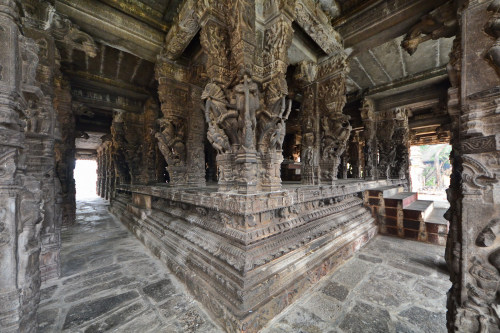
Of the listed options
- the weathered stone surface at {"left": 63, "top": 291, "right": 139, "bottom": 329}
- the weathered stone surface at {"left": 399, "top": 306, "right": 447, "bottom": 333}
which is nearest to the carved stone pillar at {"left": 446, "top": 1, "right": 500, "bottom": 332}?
the weathered stone surface at {"left": 399, "top": 306, "right": 447, "bottom": 333}

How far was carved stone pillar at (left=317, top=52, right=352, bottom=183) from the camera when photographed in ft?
15.6

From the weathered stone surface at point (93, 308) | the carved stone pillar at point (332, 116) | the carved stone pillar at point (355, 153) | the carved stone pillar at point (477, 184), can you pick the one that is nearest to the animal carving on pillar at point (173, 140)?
the weathered stone surface at point (93, 308)

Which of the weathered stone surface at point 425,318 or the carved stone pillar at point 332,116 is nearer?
the weathered stone surface at point 425,318

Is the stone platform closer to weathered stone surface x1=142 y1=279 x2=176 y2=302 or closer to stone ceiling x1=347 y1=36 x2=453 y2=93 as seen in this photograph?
weathered stone surface x1=142 y1=279 x2=176 y2=302

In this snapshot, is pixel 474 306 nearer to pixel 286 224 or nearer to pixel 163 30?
pixel 286 224

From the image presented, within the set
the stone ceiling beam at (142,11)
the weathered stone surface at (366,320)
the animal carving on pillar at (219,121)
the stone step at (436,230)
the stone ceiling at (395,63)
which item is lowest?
the weathered stone surface at (366,320)

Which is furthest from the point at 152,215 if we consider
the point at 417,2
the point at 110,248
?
the point at 417,2

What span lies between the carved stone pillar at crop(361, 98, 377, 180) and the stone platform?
196 inches

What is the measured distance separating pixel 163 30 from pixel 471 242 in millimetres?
6467

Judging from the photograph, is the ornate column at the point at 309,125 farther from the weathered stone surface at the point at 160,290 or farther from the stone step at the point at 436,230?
the weathered stone surface at the point at 160,290

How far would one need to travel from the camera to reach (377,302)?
2.37 metres

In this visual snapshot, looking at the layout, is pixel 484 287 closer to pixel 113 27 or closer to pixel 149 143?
pixel 113 27

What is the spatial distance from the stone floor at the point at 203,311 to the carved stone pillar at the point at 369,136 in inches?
188

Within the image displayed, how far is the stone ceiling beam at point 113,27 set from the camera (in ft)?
11.7
